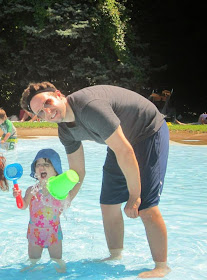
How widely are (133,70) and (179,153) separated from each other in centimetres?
1285

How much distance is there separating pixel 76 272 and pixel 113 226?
454 millimetres

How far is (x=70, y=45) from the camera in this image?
26203 mm

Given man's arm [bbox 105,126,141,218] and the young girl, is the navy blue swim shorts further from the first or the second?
the young girl

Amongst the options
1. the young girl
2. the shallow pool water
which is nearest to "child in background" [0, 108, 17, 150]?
the shallow pool water

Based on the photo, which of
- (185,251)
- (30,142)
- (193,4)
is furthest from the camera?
(193,4)

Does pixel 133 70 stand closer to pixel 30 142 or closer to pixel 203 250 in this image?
pixel 30 142

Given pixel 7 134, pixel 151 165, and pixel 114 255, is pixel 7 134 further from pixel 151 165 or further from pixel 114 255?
pixel 151 165

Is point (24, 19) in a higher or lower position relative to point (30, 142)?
higher

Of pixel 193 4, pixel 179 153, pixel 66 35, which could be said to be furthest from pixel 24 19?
pixel 179 153

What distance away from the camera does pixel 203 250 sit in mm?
4516

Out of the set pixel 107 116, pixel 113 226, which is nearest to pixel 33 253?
pixel 113 226

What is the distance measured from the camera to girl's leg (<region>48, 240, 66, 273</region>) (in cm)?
380

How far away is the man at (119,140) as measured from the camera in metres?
3.16

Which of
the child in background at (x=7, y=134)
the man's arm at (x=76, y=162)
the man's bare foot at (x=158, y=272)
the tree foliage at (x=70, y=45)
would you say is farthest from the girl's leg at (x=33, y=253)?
the tree foliage at (x=70, y=45)
